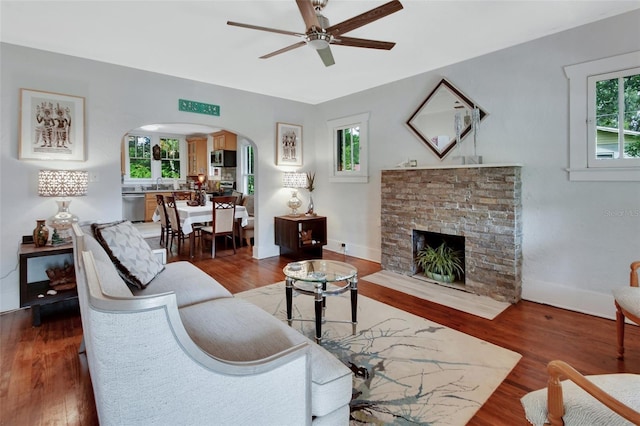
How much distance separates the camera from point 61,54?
11.2ft

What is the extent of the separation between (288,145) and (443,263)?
314 cm

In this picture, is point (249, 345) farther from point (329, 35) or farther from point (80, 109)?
point (80, 109)

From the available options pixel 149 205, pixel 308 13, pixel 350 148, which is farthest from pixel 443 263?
pixel 149 205

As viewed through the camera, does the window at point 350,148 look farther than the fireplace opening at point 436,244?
Yes

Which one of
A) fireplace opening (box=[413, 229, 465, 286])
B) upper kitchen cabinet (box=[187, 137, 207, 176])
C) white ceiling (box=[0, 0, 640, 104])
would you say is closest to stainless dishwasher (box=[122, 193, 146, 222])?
upper kitchen cabinet (box=[187, 137, 207, 176])

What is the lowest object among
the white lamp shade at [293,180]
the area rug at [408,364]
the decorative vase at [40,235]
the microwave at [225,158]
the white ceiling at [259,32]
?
the area rug at [408,364]

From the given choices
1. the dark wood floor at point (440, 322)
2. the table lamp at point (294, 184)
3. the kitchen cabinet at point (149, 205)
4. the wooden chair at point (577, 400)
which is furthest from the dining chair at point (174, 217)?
the wooden chair at point (577, 400)

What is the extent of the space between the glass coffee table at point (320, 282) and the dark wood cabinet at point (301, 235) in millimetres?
2008

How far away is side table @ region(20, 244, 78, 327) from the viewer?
2.82m

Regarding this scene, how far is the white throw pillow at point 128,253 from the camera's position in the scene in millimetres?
2291

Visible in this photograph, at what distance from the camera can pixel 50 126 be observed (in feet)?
11.0

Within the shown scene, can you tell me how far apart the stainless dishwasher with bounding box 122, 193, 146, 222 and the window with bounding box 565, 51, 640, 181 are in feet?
30.2

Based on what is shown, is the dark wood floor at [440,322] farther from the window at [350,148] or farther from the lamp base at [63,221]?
the window at [350,148]

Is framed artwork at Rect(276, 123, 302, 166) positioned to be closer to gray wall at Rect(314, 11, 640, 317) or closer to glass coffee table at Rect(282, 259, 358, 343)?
gray wall at Rect(314, 11, 640, 317)
